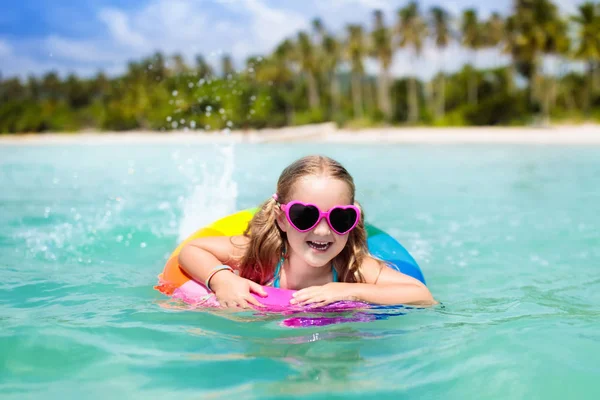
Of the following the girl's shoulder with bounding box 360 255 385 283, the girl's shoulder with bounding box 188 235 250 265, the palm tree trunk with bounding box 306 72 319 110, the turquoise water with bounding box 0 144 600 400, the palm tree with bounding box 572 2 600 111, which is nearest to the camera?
the turquoise water with bounding box 0 144 600 400

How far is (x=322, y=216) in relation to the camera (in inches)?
108

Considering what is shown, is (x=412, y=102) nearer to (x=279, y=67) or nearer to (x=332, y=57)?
(x=332, y=57)

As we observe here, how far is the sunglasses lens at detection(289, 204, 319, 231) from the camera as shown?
8.96 feet

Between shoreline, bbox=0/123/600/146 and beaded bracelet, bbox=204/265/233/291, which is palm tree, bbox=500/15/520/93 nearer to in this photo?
shoreline, bbox=0/123/600/146

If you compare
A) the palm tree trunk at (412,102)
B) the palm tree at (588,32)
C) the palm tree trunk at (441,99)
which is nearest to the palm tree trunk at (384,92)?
the palm tree trunk at (412,102)

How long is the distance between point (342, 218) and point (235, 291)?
57 centimetres

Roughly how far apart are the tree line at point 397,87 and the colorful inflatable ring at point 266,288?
2927 cm

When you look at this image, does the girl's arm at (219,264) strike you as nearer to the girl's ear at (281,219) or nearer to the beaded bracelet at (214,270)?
the beaded bracelet at (214,270)

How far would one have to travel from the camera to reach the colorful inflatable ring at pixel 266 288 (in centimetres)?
292

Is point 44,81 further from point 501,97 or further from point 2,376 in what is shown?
point 2,376

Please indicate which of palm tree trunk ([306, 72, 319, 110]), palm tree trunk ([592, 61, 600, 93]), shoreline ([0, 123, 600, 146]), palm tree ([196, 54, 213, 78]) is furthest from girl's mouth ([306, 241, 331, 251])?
palm tree trunk ([306, 72, 319, 110])

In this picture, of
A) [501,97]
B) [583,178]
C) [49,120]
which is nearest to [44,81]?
[49,120]

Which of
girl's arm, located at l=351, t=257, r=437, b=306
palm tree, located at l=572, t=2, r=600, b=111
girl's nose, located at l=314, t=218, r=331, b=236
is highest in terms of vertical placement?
palm tree, located at l=572, t=2, r=600, b=111

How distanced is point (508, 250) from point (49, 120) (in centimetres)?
5197
